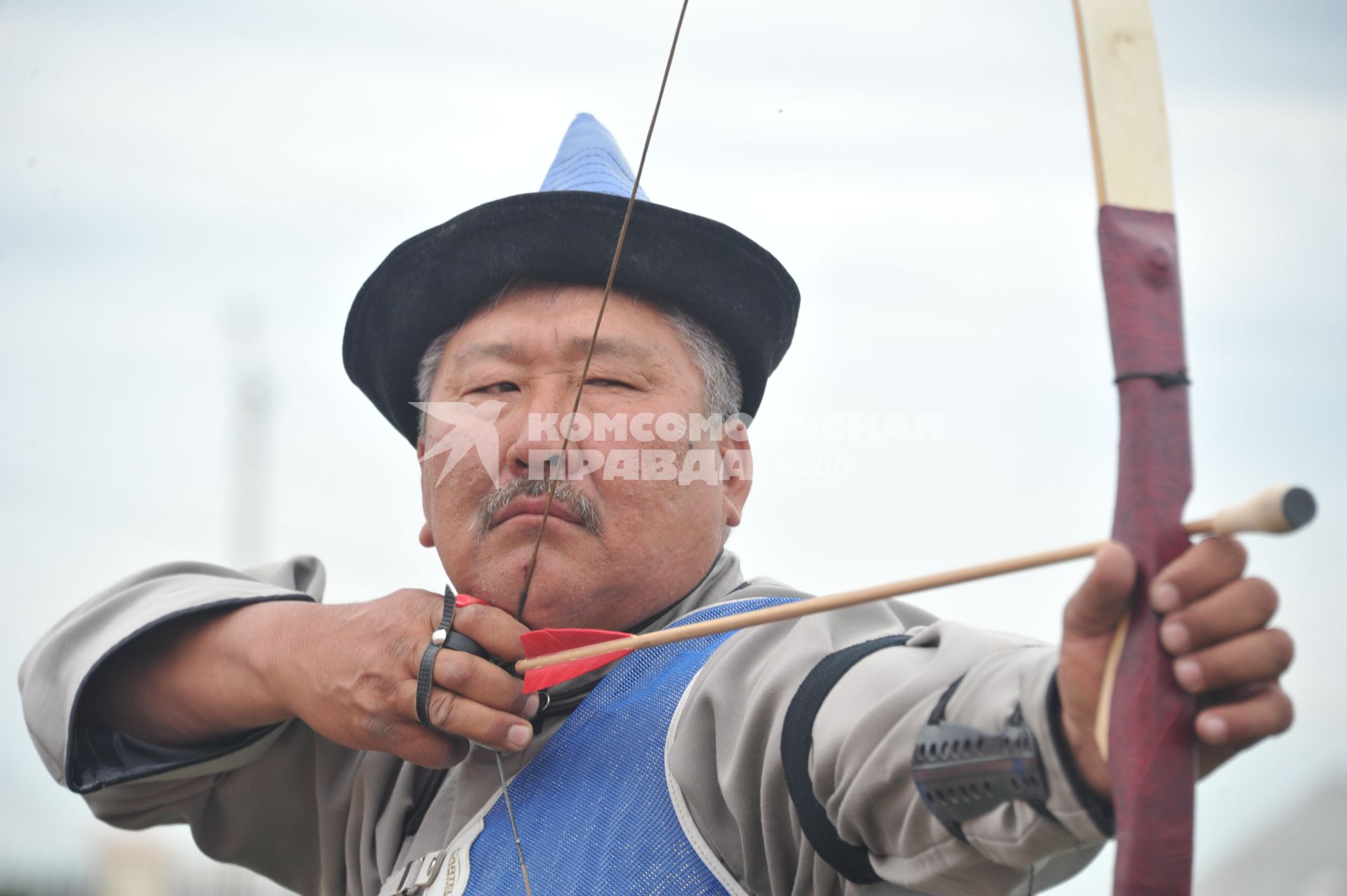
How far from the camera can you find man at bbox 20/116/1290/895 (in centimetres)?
111

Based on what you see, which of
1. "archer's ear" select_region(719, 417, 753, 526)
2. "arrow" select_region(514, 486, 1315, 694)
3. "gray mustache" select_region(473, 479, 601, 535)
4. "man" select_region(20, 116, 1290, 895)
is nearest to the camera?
"arrow" select_region(514, 486, 1315, 694)

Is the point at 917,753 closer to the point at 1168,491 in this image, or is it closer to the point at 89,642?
the point at 1168,491

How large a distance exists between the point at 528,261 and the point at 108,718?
3.17 ft

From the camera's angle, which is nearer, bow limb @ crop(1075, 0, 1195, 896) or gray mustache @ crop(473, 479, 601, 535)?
bow limb @ crop(1075, 0, 1195, 896)

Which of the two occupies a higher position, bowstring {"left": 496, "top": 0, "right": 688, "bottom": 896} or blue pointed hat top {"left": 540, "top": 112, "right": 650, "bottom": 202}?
blue pointed hat top {"left": 540, "top": 112, "right": 650, "bottom": 202}

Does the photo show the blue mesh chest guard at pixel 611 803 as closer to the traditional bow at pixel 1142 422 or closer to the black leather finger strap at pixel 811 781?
the black leather finger strap at pixel 811 781

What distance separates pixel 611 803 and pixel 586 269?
32.2 inches

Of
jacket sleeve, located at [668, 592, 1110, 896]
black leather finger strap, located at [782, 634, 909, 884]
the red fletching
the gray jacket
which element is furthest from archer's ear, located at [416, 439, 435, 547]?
black leather finger strap, located at [782, 634, 909, 884]

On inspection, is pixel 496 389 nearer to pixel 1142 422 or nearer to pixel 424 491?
pixel 424 491

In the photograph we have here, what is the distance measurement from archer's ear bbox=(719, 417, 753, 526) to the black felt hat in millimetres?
82

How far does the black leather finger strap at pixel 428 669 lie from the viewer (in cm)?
155

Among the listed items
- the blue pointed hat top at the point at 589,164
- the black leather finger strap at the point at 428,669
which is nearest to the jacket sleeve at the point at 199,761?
the black leather finger strap at the point at 428,669

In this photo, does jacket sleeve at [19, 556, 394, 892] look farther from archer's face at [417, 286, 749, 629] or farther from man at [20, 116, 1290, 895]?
archer's face at [417, 286, 749, 629]

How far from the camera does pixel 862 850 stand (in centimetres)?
116
